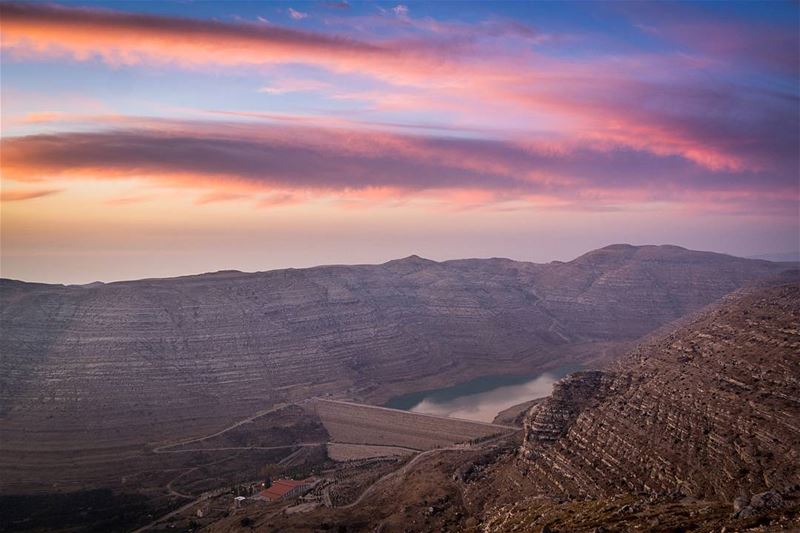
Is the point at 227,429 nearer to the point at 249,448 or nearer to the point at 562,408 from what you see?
the point at 249,448

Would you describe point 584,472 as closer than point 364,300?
Yes

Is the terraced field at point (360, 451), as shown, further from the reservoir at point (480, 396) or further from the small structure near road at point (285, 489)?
the reservoir at point (480, 396)

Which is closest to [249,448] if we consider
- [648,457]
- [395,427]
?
[395,427]

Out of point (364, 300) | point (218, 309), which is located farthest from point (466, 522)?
point (364, 300)

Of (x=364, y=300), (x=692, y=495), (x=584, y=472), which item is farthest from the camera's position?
(x=364, y=300)

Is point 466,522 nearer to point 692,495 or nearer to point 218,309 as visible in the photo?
point 692,495

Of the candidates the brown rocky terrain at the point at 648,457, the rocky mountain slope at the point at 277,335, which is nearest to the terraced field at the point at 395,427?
the rocky mountain slope at the point at 277,335

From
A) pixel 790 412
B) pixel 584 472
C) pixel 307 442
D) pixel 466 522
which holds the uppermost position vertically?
pixel 790 412
